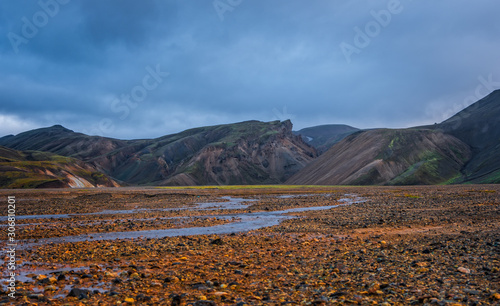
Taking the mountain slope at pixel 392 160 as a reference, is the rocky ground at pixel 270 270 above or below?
below

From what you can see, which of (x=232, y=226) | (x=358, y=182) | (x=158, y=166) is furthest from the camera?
(x=158, y=166)

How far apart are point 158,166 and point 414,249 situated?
193 m

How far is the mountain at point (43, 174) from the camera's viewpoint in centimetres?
10481

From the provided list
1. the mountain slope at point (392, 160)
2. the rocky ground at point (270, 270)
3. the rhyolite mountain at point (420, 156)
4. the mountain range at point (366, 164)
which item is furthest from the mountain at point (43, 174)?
the rocky ground at point (270, 270)

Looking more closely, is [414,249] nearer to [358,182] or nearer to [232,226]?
[232,226]

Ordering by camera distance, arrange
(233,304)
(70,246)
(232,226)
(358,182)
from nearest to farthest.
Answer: (233,304)
(70,246)
(232,226)
(358,182)

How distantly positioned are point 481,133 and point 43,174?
161287 millimetres

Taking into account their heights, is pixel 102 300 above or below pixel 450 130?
below

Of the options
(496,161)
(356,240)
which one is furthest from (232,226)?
(496,161)

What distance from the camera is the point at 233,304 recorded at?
8.37 m

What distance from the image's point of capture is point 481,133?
152000mm

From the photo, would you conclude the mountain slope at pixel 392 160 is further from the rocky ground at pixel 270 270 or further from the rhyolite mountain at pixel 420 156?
the rocky ground at pixel 270 270

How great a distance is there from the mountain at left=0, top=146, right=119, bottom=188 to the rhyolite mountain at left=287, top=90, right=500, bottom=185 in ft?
265

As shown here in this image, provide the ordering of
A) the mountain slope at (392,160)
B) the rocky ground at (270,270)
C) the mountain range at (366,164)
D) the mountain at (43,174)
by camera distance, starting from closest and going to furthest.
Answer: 1. the rocky ground at (270,270)
2. the mountain at (43,174)
3. the mountain range at (366,164)
4. the mountain slope at (392,160)
